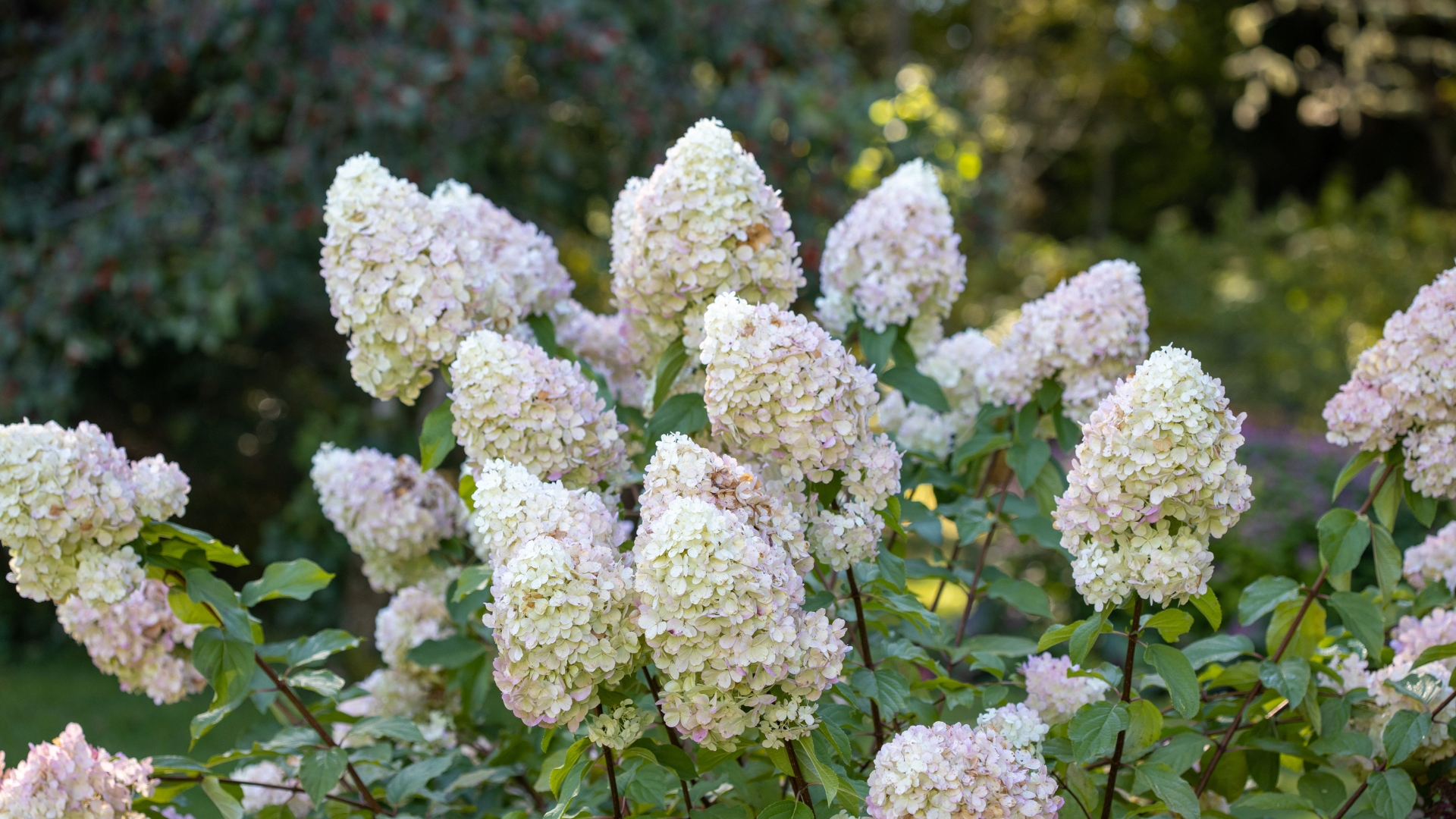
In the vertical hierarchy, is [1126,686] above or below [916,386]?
below

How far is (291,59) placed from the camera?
16.8ft

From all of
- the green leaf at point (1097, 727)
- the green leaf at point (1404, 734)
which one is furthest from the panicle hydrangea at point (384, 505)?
the green leaf at point (1404, 734)

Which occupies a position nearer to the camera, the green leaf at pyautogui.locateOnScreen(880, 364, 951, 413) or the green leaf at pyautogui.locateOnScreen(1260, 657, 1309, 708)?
the green leaf at pyautogui.locateOnScreen(1260, 657, 1309, 708)

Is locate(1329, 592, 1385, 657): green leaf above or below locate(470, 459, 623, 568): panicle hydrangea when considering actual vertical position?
below

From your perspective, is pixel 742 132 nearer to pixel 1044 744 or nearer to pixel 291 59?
pixel 291 59

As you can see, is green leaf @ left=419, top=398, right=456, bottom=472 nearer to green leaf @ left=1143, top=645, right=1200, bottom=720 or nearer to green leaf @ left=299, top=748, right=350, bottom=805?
green leaf @ left=299, top=748, right=350, bottom=805

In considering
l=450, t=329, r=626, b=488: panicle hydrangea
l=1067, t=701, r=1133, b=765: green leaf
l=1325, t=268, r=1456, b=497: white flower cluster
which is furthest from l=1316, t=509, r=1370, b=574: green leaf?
l=450, t=329, r=626, b=488: panicle hydrangea

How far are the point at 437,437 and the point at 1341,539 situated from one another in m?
1.45

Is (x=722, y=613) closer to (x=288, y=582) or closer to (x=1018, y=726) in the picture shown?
(x=1018, y=726)

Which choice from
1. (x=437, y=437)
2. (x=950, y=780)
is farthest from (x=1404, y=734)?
(x=437, y=437)

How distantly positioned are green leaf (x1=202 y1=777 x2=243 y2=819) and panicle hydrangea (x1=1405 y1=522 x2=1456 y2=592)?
2.04m

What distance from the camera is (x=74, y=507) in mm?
1734

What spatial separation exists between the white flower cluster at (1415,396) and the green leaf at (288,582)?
163 cm

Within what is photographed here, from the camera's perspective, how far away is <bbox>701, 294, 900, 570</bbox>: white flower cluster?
154 centimetres
